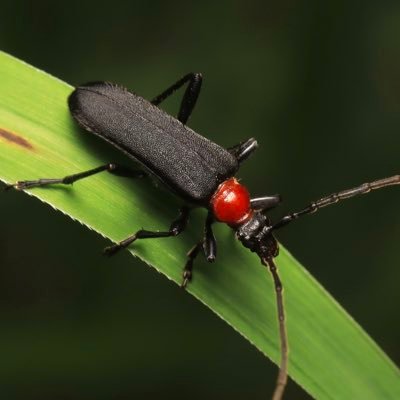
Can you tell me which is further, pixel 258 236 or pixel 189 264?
pixel 258 236

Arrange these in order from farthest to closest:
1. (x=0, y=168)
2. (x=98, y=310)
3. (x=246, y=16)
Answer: (x=246, y=16) → (x=98, y=310) → (x=0, y=168)

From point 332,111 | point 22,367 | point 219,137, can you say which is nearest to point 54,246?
point 22,367

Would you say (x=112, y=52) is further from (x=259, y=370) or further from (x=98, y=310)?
(x=259, y=370)

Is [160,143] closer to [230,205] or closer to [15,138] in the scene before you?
[230,205]

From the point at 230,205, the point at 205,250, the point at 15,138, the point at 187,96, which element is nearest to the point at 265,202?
the point at 230,205

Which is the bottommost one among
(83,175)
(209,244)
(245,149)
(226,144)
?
(226,144)

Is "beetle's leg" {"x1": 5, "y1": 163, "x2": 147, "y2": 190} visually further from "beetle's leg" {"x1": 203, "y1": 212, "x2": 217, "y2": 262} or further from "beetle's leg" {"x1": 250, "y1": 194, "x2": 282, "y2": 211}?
"beetle's leg" {"x1": 250, "y1": 194, "x2": 282, "y2": 211}

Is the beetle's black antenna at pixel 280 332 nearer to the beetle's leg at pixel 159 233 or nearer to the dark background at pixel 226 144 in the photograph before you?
the beetle's leg at pixel 159 233
